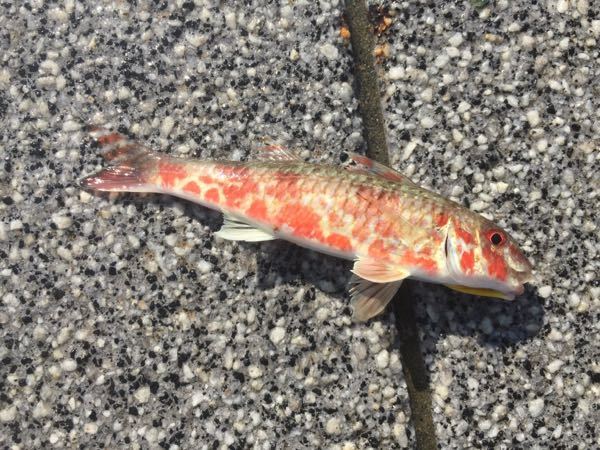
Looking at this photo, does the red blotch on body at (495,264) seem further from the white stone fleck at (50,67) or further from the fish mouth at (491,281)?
the white stone fleck at (50,67)

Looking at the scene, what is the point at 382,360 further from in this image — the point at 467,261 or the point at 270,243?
the point at 270,243

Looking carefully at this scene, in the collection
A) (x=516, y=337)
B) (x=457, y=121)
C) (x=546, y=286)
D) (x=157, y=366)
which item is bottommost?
(x=157, y=366)

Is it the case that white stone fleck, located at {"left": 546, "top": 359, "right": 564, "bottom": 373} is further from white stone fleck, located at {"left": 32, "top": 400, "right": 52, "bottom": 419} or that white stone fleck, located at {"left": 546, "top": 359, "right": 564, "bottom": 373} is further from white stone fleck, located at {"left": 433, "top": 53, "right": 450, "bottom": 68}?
white stone fleck, located at {"left": 32, "top": 400, "right": 52, "bottom": 419}

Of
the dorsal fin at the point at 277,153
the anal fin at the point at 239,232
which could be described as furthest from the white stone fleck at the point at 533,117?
the anal fin at the point at 239,232

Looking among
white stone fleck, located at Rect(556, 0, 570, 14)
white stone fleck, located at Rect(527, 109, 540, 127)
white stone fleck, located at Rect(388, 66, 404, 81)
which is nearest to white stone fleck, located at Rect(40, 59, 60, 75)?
white stone fleck, located at Rect(388, 66, 404, 81)

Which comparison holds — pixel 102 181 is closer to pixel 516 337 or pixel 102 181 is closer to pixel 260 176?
pixel 260 176

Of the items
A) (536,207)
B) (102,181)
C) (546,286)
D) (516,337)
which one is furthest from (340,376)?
(102,181)
